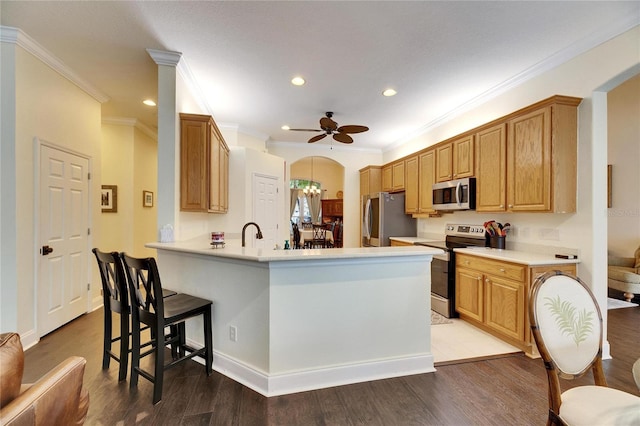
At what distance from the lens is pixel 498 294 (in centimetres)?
289

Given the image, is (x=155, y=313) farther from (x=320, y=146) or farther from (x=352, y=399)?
(x=320, y=146)

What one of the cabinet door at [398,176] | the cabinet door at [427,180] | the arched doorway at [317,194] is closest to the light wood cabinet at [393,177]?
the cabinet door at [398,176]

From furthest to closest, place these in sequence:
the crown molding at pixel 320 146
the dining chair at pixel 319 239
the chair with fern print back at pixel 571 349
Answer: the dining chair at pixel 319 239 < the crown molding at pixel 320 146 < the chair with fern print back at pixel 571 349

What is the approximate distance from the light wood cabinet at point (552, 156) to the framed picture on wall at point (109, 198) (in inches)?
227

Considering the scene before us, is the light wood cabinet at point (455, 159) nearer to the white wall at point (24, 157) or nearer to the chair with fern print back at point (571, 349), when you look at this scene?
the chair with fern print back at point (571, 349)

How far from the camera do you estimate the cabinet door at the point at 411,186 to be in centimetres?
488

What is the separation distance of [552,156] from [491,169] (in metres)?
0.69

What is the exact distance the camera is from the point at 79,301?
3541 millimetres

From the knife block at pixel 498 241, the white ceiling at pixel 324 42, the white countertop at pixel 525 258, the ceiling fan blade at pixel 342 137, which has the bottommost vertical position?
the white countertop at pixel 525 258

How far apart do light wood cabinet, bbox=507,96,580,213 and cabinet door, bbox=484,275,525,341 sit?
809 mm

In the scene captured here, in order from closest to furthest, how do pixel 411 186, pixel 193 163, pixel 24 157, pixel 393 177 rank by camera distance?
1. pixel 24 157
2. pixel 193 163
3. pixel 411 186
4. pixel 393 177

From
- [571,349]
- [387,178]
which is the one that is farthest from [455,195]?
[571,349]

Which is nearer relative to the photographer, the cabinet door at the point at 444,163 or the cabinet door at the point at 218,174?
the cabinet door at the point at 218,174

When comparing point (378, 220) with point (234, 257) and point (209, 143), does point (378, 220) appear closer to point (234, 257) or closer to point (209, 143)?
point (209, 143)
